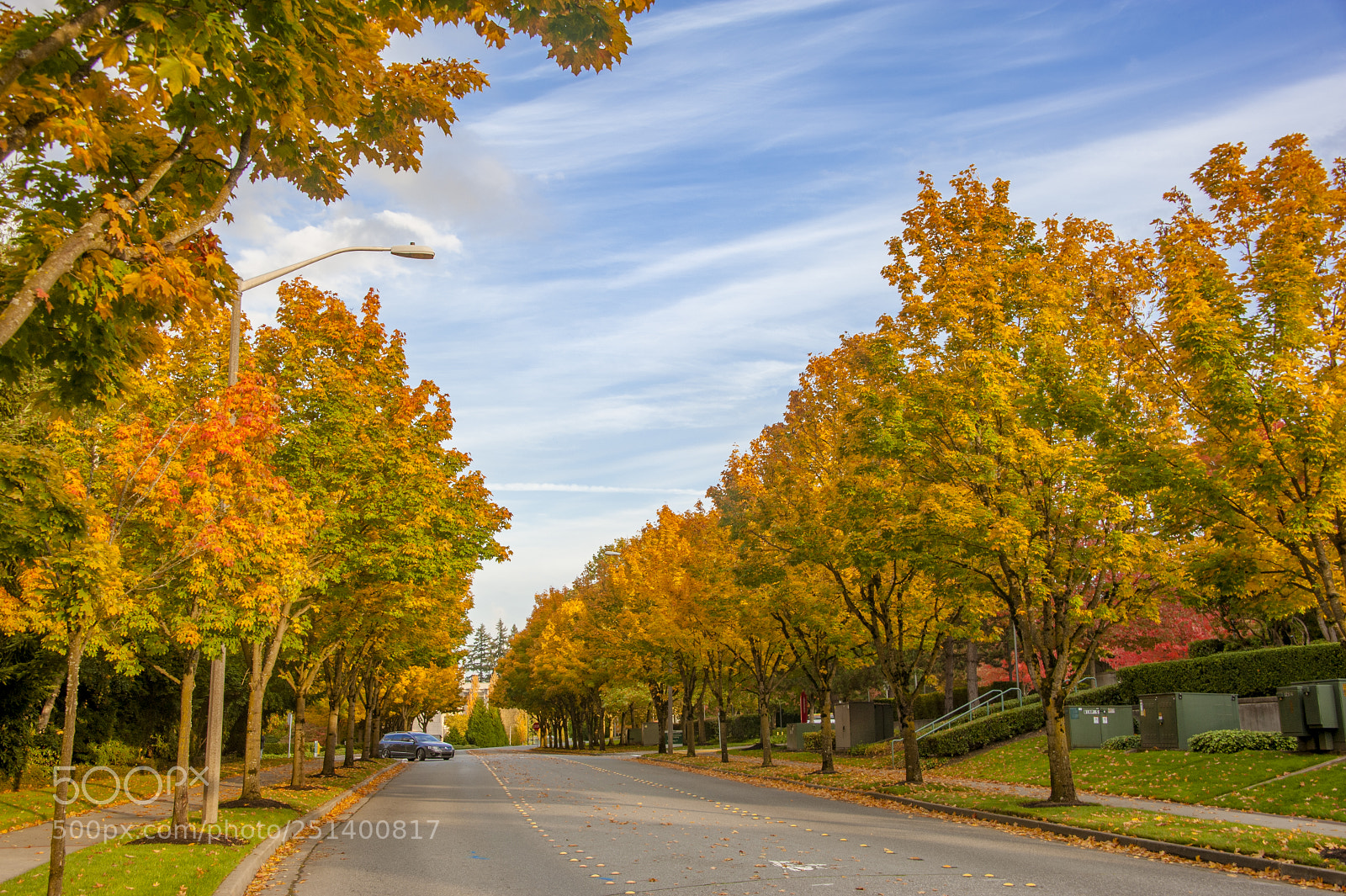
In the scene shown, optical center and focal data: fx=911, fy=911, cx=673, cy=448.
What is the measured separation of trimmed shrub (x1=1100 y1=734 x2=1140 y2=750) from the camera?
2372 cm

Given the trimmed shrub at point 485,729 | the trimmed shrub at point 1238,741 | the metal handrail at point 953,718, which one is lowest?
the trimmed shrub at point 485,729

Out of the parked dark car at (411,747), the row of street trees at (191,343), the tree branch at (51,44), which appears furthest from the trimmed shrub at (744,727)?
the tree branch at (51,44)

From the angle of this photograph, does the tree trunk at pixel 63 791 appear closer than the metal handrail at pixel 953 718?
Yes

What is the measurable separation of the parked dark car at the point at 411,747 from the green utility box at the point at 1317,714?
3967 cm

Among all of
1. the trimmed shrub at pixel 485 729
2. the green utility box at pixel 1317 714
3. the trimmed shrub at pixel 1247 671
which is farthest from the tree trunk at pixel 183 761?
the trimmed shrub at pixel 485 729

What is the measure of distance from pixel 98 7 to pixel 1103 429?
1504 centimetres

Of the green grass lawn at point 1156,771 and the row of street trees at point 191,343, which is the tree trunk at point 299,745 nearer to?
the row of street trees at point 191,343

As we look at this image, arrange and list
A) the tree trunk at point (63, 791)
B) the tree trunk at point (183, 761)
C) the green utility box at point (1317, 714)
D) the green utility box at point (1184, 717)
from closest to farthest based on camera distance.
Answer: the tree trunk at point (63, 791) < the tree trunk at point (183, 761) < the green utility box at point (1317, 714) < the green utility box at point (1184, 717)

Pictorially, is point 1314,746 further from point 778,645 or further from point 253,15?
point 253,15

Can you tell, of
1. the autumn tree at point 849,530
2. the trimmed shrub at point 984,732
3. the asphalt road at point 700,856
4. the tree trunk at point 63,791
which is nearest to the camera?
the tree trunk at point 63,791

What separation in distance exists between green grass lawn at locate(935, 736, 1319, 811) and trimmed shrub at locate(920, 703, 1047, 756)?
106 inches

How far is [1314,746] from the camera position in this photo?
19062 mm

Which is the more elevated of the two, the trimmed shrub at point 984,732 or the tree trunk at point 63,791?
the tree trunk at point 63,791

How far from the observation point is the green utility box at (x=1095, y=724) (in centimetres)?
2578
